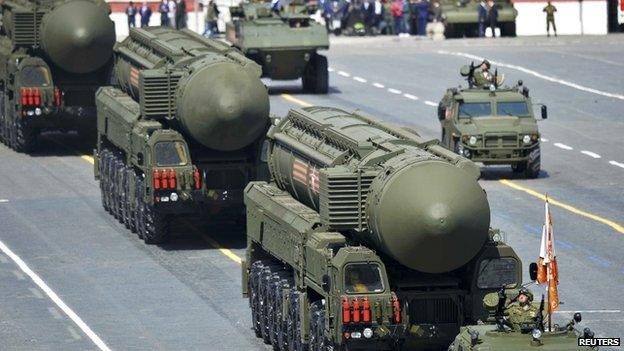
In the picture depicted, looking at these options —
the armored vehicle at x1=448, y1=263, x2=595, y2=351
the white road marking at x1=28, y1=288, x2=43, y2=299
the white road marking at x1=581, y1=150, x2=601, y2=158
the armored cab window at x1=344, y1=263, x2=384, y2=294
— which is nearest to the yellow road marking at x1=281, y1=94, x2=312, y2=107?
the white road marking at x1=581, y1=150, x2=601, y2=158

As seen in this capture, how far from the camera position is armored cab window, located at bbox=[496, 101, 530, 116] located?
170 feet

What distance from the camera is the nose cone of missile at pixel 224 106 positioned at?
139 feet

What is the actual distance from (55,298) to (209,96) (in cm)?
581

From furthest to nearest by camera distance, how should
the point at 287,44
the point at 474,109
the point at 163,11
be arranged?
the point at 163,11 < the point at 287,44 < the point at 474,109

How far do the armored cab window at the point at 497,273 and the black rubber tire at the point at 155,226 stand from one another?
15.1 m

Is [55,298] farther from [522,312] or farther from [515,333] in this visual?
[515,333]

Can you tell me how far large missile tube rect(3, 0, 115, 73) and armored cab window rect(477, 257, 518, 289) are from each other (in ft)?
85.9

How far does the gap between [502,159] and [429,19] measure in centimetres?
4400

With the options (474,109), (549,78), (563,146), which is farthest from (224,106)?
(549,78)

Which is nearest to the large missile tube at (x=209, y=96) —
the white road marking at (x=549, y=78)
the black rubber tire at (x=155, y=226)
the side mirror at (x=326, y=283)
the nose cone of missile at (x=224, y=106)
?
the nose cone of missile at (x=224, y=106)

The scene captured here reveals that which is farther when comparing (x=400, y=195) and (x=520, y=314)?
(x=400, y=195)

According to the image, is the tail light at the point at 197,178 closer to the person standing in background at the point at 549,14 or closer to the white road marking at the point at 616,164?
the white road marking at the point at 616,164

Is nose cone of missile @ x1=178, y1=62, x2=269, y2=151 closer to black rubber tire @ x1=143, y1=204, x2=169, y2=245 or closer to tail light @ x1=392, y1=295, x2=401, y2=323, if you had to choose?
black rubber tire @ x1=143, y1=204, x2=169, y2=245

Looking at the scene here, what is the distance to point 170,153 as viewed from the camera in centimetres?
4381
